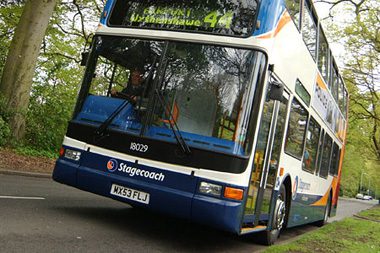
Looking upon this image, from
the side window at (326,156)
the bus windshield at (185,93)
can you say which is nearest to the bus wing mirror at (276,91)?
the bus windshield at (185,93)

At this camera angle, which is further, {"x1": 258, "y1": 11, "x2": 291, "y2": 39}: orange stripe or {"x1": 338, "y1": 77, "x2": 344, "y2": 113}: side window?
{"x1": 338, "y1": 77, "x2": 344, "y2": 113}: side window

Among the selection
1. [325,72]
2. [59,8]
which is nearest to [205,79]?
[325,72]

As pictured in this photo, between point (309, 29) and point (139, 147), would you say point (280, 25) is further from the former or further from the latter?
point (139, 147)

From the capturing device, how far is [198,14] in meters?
6.25

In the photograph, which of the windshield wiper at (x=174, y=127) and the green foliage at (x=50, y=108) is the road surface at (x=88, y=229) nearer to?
the windshield wiper at (x=174, y=127)

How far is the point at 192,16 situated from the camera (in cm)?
626

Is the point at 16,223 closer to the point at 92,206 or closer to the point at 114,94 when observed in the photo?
the point at 114,94

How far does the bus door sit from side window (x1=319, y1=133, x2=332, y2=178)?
4.19m

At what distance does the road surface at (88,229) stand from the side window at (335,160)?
6.13 m

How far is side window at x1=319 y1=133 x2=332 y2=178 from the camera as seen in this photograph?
1095 centimetres

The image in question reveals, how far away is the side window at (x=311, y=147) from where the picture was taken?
8.93 metres

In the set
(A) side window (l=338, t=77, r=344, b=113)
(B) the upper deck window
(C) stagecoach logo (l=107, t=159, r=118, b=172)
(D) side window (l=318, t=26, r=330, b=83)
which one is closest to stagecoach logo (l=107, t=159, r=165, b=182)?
(C) stagecoach logo (l=107, t=159, r=118, b=172)

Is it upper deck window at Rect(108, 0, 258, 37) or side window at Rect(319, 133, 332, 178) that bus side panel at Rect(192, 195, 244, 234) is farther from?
side window at Rect(319, 133, 332, 178)

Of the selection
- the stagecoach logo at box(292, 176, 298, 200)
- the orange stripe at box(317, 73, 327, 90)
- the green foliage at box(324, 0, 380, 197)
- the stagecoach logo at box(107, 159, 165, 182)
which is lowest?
the stagecoach logo at box(107, 159, 165, 182)
